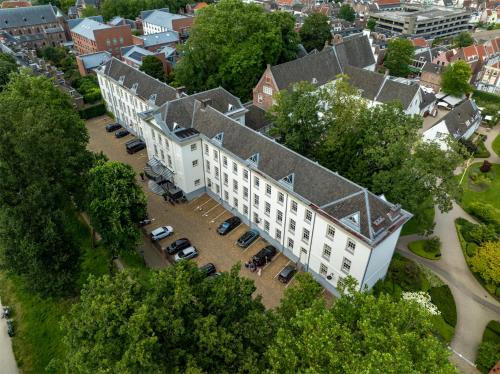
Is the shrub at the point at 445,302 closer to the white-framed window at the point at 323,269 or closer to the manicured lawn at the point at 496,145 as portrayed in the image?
the white-framed window at the point at 323,269

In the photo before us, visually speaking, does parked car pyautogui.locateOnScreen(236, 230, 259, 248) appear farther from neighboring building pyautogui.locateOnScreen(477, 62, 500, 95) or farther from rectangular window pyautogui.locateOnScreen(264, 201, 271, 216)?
neighboring building pyautogui.locateOnScreen(477, 62, 500, 95)

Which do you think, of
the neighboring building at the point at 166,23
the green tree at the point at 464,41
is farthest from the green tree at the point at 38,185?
the green tree at the point at 464,41

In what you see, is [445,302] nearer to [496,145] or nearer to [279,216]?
[279,216]

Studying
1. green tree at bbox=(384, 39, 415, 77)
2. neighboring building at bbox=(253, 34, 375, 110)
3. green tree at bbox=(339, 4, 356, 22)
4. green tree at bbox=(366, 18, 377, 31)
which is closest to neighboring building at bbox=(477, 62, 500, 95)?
green tree at bbox=(384, 39, 415, 77)

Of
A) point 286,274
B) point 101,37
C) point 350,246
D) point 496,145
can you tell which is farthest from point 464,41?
point 286,274

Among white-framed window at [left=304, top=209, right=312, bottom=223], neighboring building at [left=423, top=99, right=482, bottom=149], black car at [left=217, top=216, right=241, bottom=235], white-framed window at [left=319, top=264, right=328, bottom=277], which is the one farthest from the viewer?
neighboring building at [left=423, top=99, right=482, bottom=149]

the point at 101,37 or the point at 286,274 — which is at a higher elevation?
the point at 101,37
